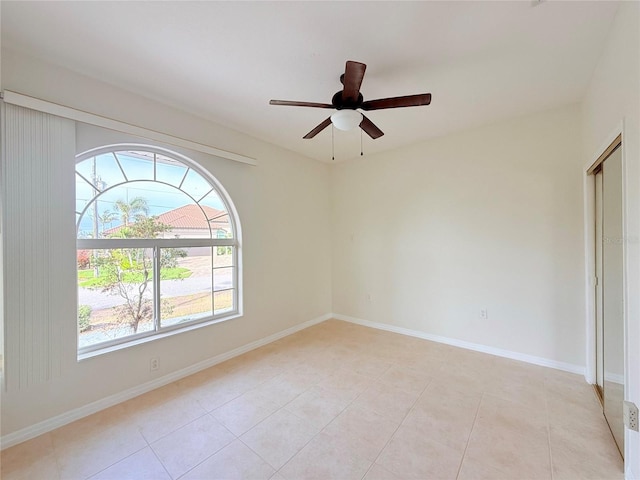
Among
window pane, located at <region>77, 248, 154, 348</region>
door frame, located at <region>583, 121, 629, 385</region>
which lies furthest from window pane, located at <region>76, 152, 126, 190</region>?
door frame, located at <region>583, 121, 629, 385</region>

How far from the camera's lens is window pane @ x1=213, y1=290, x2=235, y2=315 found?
308 cm

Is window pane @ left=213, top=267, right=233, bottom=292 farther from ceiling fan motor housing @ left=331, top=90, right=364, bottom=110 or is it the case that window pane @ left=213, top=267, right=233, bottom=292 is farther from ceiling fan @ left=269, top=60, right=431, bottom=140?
ceiling fan motor housing @ left=331, top=90, right=364, bottom=110

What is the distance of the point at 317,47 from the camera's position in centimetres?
182

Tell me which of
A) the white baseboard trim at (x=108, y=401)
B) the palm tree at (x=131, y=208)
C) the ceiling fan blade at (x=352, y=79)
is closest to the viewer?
the ceiling fan blade at (x=352, y=79)

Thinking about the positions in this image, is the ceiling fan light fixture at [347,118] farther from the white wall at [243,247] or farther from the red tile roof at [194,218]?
the red tile roof at [194,218]

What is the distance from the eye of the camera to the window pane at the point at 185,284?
2.65 m

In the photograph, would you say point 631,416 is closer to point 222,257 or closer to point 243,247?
point 243,247

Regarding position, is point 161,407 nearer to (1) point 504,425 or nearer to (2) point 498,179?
Result: (1) point 504,425

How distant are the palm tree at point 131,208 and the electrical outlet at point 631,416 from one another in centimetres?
363

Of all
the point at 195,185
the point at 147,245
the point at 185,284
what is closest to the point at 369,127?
the point at 195,185

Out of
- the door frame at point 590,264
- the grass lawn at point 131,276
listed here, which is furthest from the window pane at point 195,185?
the door frame at point 590,264

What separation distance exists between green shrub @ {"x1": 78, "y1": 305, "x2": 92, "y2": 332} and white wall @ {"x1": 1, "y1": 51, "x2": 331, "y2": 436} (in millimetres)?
160

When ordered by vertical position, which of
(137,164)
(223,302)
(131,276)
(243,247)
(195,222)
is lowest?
(223,302)

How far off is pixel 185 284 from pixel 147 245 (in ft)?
1.85
